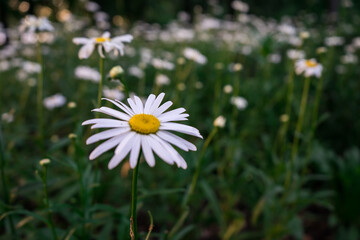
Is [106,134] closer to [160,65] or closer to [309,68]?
[309,68]

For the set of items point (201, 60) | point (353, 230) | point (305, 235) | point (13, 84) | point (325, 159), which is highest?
point (201, 60)

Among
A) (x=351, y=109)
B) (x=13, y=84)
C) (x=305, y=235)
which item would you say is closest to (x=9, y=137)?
(x=13, y=84)

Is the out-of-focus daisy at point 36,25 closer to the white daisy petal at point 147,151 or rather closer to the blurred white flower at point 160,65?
the blurred white flower at point 160,65

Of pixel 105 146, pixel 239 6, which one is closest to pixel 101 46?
pixel 105 146

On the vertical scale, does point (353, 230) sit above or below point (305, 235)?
above

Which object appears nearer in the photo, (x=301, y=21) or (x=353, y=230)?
(x=353, y=230)

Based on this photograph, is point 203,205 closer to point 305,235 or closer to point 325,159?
point 305,235

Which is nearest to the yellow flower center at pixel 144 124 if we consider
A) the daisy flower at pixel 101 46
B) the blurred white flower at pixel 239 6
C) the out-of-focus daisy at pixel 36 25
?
the daisy flower at pixel 101 46

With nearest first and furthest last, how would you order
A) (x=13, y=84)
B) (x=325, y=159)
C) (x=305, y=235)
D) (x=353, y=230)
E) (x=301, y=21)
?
(x=353, y=230), (x=305, y=235), (x=325, y=159), (x=13, y=84), (x=301, y=21)
